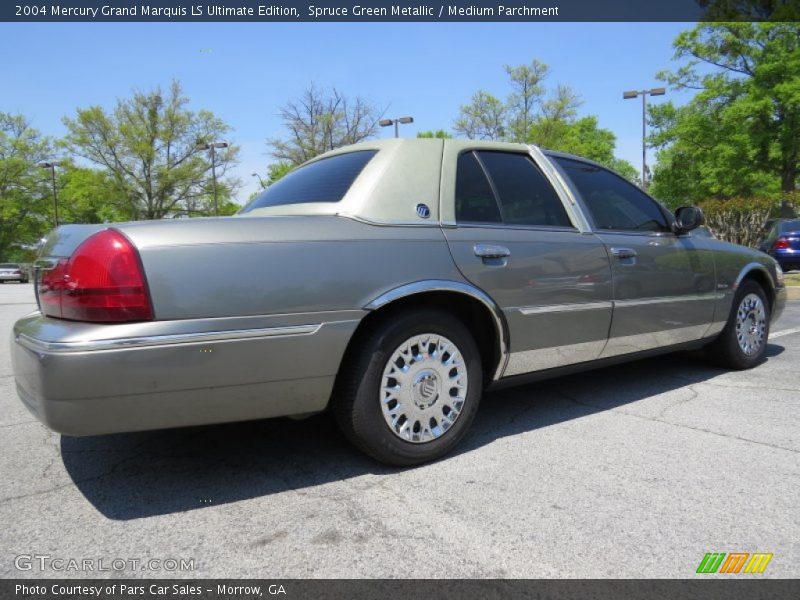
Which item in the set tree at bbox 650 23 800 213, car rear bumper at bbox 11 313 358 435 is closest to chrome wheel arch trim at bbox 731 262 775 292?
car rear bumper at bbox 11 313 358 435

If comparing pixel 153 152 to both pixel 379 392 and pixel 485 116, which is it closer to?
pixel 485 116

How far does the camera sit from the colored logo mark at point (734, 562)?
191 centimetres

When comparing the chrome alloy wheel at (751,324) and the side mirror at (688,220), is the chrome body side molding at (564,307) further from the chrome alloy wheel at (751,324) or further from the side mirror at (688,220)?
the chrome alloy wheel at (751,324)

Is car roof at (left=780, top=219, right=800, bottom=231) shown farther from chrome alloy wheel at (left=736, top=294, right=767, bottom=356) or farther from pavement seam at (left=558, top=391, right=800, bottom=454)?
pavement seam at (left=558, top=391, right=800, bottom=454)

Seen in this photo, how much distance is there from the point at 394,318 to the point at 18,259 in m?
59.8

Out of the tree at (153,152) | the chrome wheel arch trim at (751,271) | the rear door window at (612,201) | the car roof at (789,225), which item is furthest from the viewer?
the tree at (153,152)

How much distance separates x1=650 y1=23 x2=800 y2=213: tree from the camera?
22844 millimetres

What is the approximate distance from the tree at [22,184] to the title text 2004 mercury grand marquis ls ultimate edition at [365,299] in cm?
4904

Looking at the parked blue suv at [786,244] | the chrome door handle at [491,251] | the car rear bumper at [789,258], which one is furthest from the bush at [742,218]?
the chrome door handle at [491,251]

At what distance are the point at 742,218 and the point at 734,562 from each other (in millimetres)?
16123

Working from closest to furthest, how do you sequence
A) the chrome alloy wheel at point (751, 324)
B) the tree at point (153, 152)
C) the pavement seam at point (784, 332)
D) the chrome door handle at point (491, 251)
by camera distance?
the chrome door handle at point (491, 251), the chrome alloy wheel at point (751, 324), the pavement seam at point (784, 332), the tree at point (153, 152)

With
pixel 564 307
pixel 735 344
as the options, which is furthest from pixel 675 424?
pixel 735 344

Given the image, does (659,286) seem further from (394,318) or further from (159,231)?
(159,231)

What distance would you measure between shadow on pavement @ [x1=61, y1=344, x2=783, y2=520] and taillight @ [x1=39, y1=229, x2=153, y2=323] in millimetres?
788
